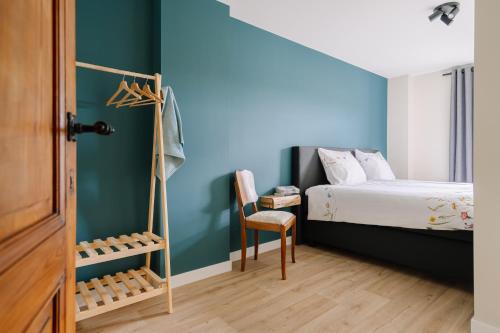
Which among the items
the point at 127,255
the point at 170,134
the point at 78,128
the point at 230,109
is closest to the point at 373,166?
the point at 230,109

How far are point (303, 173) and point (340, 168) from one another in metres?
0.46

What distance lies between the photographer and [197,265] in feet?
7.71

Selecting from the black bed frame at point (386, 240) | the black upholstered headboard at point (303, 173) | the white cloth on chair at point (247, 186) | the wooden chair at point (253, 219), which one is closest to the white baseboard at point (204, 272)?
the wooden chair at point (253, 219)

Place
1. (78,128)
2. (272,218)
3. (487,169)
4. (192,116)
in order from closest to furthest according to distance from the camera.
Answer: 1. (78,128)
2. (487,169)
3. (192,116)
4. (272,218)

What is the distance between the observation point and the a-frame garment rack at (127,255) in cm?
165

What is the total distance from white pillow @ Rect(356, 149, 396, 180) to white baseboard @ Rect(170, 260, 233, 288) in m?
2.37

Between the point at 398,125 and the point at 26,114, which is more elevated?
the point at 398,125

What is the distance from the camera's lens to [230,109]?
9.17ft

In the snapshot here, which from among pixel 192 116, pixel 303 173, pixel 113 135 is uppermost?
pixel 192 116

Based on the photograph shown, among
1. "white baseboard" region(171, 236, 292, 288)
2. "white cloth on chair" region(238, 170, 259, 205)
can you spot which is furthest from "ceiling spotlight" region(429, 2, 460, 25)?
"white baseboard" region(171, 236, 292, 288)

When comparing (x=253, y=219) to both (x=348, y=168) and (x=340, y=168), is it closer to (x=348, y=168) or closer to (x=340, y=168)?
(x=340, y=168)

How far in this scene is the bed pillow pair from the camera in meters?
3.33

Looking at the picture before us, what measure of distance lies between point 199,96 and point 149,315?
66.1 inches

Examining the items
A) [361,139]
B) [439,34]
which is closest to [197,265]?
[361,139]
